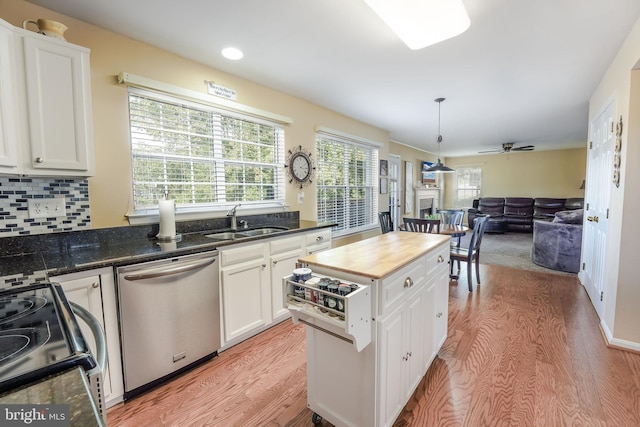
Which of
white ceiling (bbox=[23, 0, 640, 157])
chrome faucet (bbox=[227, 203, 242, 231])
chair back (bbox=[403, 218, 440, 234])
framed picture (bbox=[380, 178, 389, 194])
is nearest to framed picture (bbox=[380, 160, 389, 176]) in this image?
framed picture (bbox=[380, 178, 389, 194])

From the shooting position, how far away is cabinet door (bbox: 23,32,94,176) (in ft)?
5.08

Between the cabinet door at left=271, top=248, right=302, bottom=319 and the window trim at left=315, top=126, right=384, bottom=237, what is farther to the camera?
the window trim at left=315, top=126, right=384, bottom=237

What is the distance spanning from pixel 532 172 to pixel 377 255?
29.4 feet

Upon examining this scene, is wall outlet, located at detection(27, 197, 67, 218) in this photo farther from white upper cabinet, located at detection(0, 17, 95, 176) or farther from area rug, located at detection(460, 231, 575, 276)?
area rug, located at detection(460, 231, 575, 276)

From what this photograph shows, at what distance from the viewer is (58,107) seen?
64.2 inches

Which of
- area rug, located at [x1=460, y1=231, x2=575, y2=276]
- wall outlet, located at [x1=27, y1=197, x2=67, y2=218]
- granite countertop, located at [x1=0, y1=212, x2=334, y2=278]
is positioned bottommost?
area rug, located at [x1=460, y1=231, x2=575, y2=276]

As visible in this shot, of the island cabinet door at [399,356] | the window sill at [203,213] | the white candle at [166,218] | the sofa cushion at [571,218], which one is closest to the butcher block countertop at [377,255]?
the island cabinet door at [399,356]

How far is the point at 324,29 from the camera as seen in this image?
6.57ft

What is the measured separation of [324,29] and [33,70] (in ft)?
5.68

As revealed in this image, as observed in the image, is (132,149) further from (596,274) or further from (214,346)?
(596,274)

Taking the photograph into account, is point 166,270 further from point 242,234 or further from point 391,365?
point 391,365

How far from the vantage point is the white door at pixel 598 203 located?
8.61 feet

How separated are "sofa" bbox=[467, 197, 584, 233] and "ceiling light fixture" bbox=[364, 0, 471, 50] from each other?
690 centimetres

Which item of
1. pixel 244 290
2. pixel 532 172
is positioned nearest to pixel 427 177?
pixel 532 172
